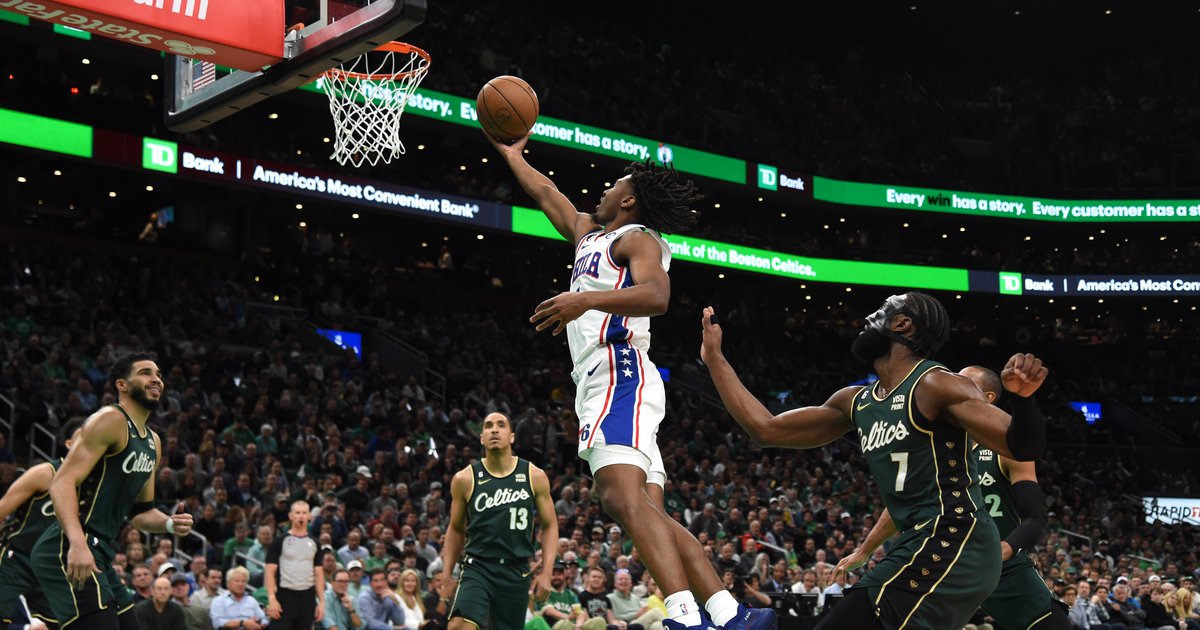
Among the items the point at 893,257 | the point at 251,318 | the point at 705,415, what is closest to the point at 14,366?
the point at 251,318

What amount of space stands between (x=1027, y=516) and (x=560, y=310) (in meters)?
2.84

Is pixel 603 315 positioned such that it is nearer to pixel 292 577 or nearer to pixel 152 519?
pixel 152 519

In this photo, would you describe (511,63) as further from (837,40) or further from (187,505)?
(187,505)

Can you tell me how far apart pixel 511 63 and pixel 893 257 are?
504 inches

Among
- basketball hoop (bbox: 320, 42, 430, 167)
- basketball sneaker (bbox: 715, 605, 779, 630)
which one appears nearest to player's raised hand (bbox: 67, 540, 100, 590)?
basketball sneaker (bbox: 715, 605, 779, 630)

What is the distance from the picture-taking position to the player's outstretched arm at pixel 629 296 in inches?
209

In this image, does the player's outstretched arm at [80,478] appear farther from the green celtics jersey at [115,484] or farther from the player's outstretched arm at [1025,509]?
the player's outstretched arm at [1025,509]

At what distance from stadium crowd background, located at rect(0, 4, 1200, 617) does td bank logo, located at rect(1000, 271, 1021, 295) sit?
1.59 feet

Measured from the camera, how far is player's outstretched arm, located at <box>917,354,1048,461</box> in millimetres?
4422

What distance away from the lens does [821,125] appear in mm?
38875

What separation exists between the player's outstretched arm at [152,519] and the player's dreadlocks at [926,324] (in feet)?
12.3

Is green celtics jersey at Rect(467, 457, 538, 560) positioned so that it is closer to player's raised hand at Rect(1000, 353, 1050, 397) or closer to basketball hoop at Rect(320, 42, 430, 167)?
basketball hoop at Rect(320, 42, 430, 167)

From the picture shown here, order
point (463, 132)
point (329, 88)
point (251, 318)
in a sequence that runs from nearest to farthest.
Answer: point (329, 88) < point (251, 318) < point (463, 132)

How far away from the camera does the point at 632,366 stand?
238 inches
